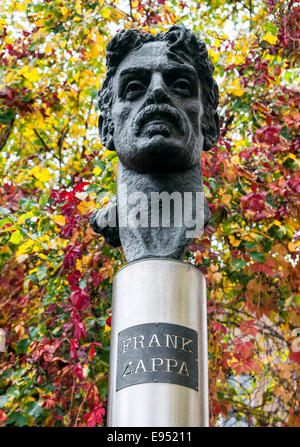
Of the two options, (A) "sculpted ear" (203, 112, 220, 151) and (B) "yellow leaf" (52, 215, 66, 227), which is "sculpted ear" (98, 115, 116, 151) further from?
(B) "yellow leaf" (52, 215, 66, 227)

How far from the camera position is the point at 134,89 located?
13.6ft

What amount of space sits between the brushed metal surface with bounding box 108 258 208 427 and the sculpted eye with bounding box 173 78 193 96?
1.16 metres

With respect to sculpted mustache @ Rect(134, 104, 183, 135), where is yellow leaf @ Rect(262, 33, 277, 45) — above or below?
above

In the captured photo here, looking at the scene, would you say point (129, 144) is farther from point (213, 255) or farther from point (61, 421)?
point (61, 421)

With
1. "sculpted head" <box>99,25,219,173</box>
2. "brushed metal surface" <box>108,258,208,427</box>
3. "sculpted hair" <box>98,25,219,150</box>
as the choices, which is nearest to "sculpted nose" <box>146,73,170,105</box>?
"sculpted head" <box>99,25,219,173</box>

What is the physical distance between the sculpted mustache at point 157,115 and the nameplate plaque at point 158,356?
4.01ft

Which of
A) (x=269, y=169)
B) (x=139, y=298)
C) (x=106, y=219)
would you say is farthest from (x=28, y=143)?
(x=139, y=298)

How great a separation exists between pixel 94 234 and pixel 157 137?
7.84 feet

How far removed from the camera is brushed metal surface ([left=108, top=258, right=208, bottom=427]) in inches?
124

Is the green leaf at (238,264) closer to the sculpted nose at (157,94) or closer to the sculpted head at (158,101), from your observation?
the sculpted head at (158,101)

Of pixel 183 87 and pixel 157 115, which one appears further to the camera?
pixel 183 87

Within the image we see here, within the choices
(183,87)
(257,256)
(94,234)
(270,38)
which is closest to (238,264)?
(257,256)

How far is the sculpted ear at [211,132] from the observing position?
4.45 meters

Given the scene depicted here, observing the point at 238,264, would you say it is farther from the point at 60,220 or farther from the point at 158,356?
the point at 158,356
